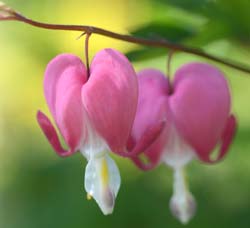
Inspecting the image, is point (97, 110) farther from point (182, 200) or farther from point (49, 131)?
point (182, 200)

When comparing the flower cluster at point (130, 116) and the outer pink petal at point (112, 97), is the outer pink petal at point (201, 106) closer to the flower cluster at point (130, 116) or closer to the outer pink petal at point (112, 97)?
the flower cluster at point (130, 116)

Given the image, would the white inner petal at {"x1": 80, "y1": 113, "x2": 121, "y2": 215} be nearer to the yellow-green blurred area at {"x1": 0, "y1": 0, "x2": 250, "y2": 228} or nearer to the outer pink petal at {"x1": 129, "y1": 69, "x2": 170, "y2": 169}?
the outer pink petal at {"x1": 129, "y1": 69, "x2": 170, "y2": 169}

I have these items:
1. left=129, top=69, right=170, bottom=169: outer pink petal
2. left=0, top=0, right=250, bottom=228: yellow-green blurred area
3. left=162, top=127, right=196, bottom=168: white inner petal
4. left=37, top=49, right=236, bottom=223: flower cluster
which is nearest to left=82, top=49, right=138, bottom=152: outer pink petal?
left=37, top=49, right=236, bottom=223: flower cluster

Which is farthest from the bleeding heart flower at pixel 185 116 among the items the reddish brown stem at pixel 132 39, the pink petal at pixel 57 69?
the pink petal at pixel 57 69

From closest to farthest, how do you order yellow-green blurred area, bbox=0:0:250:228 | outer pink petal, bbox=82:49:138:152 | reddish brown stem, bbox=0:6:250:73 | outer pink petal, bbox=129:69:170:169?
reddish brown stem, bbox=0:6:250:73 < outer pink petal, bbox=82:49:138:152 < outer pink petal, bbox=129:69:170:169 < yellow-green blurred area, bbox=0:0:250:228

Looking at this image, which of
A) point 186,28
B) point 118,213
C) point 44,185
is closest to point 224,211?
point 118,213

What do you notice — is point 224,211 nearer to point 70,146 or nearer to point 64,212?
point 64,212
